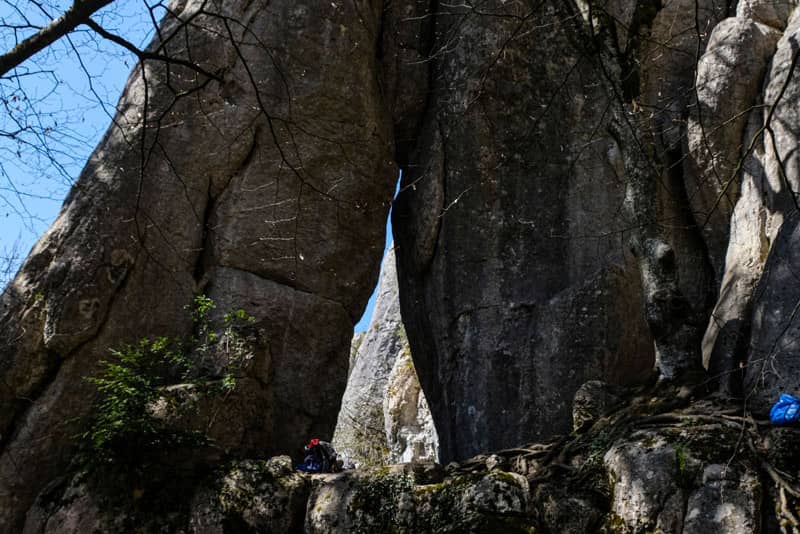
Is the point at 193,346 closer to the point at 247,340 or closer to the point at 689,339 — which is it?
the point at 247,340

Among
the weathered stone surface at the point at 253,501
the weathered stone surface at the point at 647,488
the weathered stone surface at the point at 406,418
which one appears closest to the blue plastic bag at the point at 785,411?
the weathered stone surface at the point at 647,488

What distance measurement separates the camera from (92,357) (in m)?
8.40

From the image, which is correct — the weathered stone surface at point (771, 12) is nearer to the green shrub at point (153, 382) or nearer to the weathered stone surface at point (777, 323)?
the weathered stone surface at point (777, 323)

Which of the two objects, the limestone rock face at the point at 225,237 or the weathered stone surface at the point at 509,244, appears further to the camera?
the weathered stone surface at the point at 509,244

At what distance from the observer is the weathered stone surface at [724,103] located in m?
8.60

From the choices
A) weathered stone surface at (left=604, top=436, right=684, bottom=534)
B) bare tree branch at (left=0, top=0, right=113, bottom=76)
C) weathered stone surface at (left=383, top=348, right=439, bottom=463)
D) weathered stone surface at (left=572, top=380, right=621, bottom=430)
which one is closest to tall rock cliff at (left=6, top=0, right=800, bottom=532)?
weathered stone surface at (left=604, top=436, right=684, bottom=534)

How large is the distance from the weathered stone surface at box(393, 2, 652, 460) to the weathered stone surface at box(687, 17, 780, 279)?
3.57 feet

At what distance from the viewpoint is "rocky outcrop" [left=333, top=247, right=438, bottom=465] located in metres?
15.7

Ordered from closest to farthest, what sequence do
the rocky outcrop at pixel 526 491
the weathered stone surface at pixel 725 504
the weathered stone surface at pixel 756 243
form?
the weathered stone surface at pixel 725 504, the rocky outcrop at pixel 526 491, the weathered stone surface at pixel 756 243

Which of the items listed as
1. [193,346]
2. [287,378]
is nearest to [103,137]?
[193,346]

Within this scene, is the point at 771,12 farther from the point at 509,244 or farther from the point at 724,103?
the point at 509,244

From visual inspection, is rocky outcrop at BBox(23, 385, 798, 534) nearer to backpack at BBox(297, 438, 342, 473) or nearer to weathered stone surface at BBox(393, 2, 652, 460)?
backpack at BBox(297, 438, 342, 473)

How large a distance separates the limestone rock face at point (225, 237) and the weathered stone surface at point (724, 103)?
3.47 metres

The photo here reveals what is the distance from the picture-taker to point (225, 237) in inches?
371
